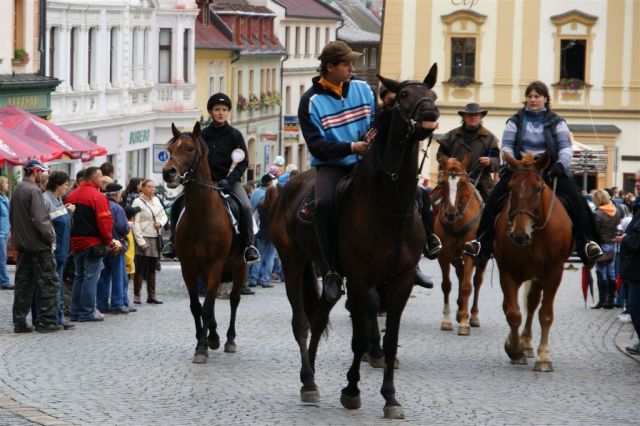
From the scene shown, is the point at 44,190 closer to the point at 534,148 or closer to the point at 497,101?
the point at 534,148

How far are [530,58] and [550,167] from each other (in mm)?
50029

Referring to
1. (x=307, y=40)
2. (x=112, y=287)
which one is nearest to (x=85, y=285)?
(x=112, y=287)

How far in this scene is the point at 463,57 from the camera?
65.5 metres

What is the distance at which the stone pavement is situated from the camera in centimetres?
1212

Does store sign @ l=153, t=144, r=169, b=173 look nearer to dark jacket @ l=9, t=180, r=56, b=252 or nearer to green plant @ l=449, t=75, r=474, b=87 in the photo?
green plant @ l=449, t=75, r=474, b=87

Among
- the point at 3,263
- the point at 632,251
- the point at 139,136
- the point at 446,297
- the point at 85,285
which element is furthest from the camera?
the point at 139,136

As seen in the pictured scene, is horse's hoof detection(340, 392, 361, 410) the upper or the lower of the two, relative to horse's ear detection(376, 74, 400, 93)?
lower

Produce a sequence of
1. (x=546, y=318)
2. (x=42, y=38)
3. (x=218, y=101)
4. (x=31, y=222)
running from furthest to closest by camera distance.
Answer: (x=42, y=38) → (x=31, y=222) → (x=218, y=101) → (x=546, y=318)

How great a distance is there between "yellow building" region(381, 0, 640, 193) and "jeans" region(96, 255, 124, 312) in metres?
43.1

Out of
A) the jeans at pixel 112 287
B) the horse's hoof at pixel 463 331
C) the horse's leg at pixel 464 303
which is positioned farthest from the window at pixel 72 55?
the horse's hoof at pixel 463 331

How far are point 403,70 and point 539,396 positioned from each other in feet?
172

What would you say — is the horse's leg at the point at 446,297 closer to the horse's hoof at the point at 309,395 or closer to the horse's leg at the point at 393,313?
the horse's hoof at the point at 309,395

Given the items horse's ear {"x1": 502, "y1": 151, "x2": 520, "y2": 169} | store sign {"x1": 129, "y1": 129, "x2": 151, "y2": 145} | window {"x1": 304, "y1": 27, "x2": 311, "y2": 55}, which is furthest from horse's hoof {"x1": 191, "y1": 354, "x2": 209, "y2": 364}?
window {"x1": 304, "y1": 27, "x2": 311, "y2": 55}

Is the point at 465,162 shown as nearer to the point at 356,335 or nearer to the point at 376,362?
the point at 376,362
